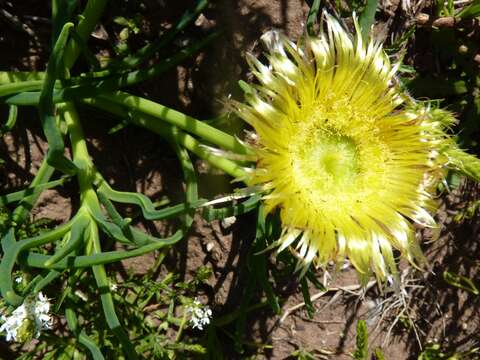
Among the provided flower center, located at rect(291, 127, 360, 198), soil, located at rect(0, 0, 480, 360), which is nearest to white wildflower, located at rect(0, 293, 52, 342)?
soil, located at rect(0, 0, 480, 360)

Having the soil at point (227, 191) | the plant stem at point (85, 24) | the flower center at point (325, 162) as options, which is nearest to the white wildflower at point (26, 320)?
the soil at point (227, 191)

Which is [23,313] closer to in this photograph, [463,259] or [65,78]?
[65,78]

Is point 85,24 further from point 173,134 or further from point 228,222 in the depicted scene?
point 228,222

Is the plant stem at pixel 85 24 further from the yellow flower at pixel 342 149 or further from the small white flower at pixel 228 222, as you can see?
the small white flower at pixel 228 222

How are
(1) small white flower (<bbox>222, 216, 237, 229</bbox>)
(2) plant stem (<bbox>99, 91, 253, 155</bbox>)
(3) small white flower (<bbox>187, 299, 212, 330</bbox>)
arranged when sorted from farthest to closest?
(1) small white flower (<bbox>222, 216, 237, 229</bbox>) → (3) small white flower (<bbox>187, 299, 212, 330</bbox>) → (2) plant stem (<bbox>99, 91, 253, 155</bbox>)

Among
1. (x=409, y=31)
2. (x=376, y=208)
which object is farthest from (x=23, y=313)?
(x=409, y=31)

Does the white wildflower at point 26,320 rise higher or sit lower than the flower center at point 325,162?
lower

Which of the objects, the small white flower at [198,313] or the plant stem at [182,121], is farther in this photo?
the small white flower at [198,313]

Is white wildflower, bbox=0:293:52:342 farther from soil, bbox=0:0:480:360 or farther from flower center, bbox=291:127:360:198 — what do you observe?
flower center, bbox=291:127:360:198
